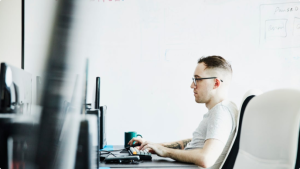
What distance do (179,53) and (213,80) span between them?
797mm

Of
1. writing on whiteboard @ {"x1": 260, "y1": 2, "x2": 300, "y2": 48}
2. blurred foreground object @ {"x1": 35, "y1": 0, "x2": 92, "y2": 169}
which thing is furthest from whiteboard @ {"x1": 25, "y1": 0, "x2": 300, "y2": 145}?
blurred foreground object @ {"x1": 35, "y1": 0, "x2": 92, "y2": 169}

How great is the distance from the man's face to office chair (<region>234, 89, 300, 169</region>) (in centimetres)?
83

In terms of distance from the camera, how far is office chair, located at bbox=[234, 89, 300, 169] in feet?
2.14

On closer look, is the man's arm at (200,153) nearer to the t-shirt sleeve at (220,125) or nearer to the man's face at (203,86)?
the t-shirt sleeve at (220,125)

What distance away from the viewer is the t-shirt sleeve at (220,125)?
54.2 inches

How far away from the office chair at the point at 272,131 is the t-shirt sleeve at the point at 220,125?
538 mm

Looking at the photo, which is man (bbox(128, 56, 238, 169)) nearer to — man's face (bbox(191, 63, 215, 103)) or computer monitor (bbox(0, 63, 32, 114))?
man's face (bbox(191, 63, 215, 103))

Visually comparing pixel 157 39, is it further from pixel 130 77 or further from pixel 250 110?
pixel 250 110

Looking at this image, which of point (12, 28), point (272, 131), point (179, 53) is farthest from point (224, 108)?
point (12, 28)

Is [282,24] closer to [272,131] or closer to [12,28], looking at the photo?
[272,131]

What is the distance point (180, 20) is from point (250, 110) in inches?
68.4

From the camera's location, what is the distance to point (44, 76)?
0.48 ft

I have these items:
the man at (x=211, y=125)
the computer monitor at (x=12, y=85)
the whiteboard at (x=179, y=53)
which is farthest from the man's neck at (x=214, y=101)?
the computer monitor at (x=12, y=85)

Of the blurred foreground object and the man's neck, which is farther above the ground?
the blurred foreground object
